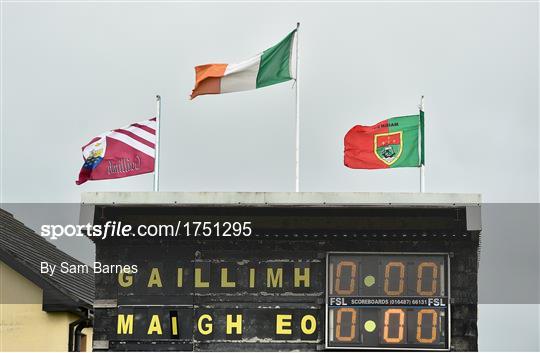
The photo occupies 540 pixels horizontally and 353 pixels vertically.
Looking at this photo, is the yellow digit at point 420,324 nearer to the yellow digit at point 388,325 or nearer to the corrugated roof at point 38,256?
the yellow digit at point 388,325

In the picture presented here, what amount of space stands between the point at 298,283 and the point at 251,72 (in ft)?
18.0

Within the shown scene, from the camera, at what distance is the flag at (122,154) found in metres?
30.5

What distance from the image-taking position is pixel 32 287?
35156 mm

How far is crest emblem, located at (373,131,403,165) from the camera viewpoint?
3005cm

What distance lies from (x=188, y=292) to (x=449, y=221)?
18.0ft

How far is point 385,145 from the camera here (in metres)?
30.1

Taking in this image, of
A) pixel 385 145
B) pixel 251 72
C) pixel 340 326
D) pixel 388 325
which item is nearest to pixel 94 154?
pixel 251 72

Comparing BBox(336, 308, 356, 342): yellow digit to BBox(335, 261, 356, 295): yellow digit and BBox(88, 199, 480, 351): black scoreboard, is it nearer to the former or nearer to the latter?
BBox(88, 199, 480, 351): black scoreboard

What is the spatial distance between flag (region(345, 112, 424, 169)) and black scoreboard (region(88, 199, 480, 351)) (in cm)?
266

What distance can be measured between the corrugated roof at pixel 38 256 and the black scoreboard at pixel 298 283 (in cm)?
785

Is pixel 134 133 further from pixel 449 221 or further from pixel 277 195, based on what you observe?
pixel 449 221

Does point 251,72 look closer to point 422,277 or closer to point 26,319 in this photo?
point 422,277

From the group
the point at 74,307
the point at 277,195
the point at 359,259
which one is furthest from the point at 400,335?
the point at 74,307

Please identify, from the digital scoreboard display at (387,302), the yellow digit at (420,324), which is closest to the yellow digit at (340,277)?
the digital scoreboard display at (387,302)
